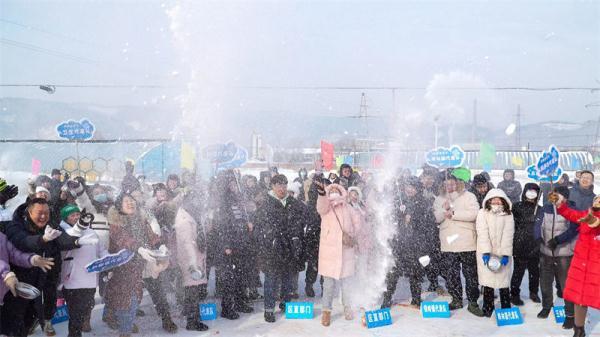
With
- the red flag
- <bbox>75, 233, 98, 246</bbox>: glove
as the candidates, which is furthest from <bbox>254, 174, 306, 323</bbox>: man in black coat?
the red flag

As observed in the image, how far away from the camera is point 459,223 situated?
7.30 metres

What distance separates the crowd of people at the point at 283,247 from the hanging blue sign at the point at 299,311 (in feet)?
0.75

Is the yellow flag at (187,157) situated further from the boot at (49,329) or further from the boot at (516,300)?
the boot at (516,300)

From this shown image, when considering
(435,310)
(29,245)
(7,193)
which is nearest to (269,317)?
(435,310)

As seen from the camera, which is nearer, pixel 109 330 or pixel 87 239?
pixel 87 239

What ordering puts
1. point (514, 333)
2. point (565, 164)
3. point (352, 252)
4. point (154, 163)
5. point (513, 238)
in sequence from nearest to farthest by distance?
point (514, 333), point (352, 252), point (513, 238), point (154, 163), point (565, 164)

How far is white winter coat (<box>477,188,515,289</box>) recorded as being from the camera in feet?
22.3

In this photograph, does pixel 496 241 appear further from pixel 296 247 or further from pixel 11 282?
pixel 11 282

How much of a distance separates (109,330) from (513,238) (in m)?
5.74

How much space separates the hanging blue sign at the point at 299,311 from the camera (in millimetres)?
6984

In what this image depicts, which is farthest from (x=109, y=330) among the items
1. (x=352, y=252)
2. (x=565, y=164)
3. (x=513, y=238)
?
(x=565, y=164)

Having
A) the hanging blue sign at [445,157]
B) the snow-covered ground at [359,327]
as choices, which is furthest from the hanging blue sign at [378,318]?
the hanging blue sign at [445,157]

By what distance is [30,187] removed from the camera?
8.83 meters

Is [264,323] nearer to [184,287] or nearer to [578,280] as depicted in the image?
[184,287]
